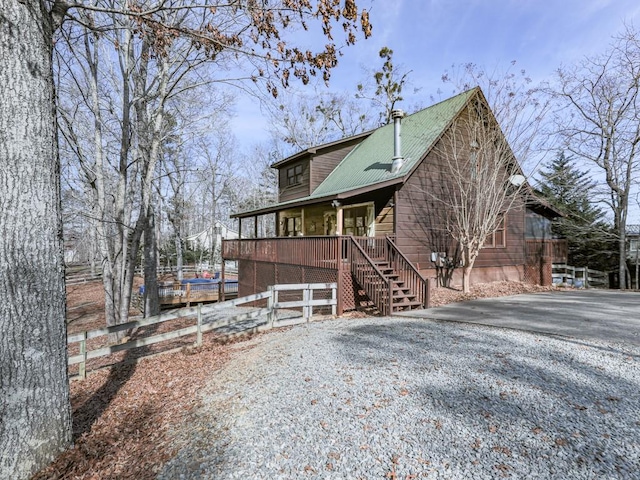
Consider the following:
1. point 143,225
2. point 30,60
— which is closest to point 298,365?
point 30,60

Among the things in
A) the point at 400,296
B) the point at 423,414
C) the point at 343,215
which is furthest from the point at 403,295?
the point at 343,215

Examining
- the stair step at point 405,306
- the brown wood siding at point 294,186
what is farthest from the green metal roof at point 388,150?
the stair step at point 405,306

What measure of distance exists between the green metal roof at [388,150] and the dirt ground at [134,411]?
801 centimetres

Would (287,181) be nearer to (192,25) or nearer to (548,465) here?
(192,25)

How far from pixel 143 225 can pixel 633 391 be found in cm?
1110

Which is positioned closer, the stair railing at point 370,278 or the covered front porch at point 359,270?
the stair railing at point 370,278

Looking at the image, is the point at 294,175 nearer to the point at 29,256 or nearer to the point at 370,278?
the point at 370,278

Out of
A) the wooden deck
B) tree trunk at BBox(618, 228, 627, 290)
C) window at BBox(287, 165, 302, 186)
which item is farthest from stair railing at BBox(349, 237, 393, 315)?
tree trunk at BBox(618, 228, 627, 290)

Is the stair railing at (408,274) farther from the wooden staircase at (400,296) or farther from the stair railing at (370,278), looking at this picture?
the stair railing at (370,278)

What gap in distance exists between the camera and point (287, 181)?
18.3m

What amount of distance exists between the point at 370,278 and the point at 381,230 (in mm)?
3762

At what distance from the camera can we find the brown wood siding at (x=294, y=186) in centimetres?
1662

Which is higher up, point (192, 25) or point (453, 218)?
point (192, 25)

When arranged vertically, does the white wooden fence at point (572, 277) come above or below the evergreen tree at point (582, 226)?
below
